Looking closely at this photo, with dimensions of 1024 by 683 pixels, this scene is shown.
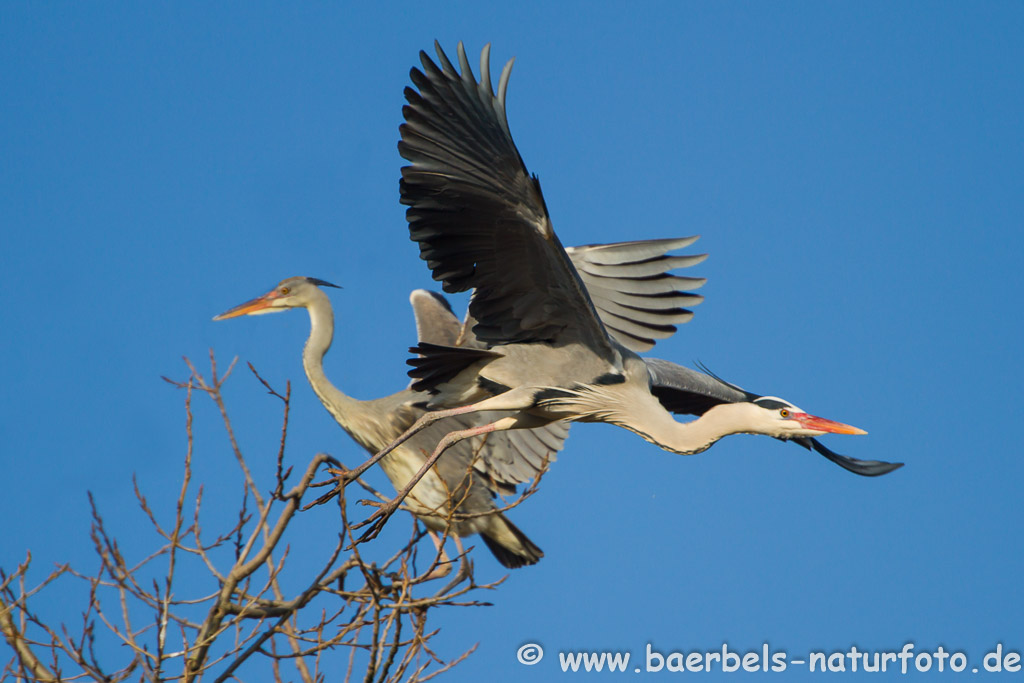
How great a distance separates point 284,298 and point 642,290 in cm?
290

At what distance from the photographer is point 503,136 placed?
14.0 feet

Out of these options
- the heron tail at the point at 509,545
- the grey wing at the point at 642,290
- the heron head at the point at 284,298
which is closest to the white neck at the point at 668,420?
the grey wing at the point at 642,290

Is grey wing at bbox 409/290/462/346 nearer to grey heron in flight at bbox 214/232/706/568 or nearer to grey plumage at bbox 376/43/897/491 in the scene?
grey heron in flight at bbox 214/232/706/568

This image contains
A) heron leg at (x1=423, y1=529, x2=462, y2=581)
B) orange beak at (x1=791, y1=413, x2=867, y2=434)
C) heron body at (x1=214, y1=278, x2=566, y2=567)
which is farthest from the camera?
heron body at (x1=214, y1=278, x2=566, y2=567)

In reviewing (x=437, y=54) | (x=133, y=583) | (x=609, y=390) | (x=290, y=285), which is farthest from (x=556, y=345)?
(x=290, y=285)

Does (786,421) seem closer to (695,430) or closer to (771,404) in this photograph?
(771,404)

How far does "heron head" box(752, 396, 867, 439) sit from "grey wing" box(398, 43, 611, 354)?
2.49 ft

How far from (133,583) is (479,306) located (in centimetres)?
186

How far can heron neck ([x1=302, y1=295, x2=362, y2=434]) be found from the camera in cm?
719

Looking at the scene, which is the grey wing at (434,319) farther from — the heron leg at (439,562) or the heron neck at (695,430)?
the heron neck at (695,430)

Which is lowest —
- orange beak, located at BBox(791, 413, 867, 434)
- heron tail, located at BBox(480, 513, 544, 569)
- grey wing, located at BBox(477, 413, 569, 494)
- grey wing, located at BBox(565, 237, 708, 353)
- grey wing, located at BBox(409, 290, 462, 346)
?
orange beak, located at BBox(791, 413, 867, 434)

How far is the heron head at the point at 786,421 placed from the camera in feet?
15.6

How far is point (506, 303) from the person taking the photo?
497cm

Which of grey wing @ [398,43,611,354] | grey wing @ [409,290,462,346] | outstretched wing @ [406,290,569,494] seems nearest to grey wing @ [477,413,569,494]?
outstretched wing @ [406,290,569,494]
